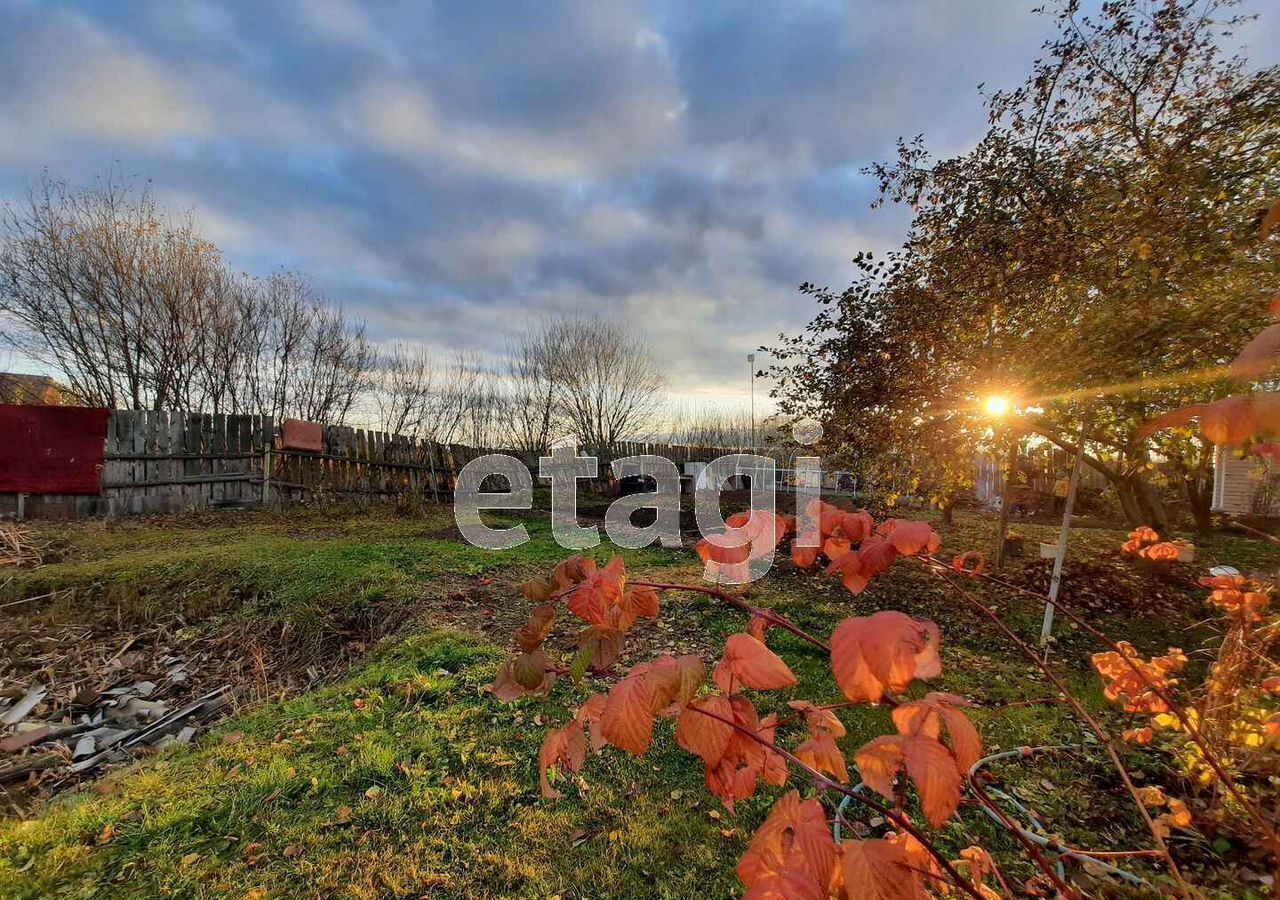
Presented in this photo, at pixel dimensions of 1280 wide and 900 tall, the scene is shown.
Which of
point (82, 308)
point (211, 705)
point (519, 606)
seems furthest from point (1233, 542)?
point (82, 308)

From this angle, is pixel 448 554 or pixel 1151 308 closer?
pixel 1151 308

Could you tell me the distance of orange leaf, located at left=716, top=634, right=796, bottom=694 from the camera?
2.66ft

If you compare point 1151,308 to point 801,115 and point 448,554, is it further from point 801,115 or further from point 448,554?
point 448,554

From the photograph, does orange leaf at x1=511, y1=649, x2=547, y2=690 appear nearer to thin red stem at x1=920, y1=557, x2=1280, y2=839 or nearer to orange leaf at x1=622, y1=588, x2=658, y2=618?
orange leaf at x1=622, y1=588, x2=658, y2=618

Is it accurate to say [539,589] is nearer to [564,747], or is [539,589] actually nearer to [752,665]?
[564,747]

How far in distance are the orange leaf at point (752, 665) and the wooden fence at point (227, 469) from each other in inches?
374

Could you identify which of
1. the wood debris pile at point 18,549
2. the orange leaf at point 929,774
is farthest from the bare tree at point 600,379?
the orange leaf at point 929,774

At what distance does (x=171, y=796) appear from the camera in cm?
210

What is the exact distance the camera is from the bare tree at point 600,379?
12844 mm

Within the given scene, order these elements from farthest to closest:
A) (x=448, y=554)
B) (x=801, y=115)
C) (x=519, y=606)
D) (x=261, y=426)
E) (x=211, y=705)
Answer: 1. (x=261, y=426)
2. (x=448, y=554)
3. (x=801, y=115)
4. (x=519, y=606)
5. (x=211, y=705)

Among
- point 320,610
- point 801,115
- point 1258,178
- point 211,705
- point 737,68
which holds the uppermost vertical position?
point 737,68

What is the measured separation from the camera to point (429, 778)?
2279mm

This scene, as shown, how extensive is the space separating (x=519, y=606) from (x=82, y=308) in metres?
11.0

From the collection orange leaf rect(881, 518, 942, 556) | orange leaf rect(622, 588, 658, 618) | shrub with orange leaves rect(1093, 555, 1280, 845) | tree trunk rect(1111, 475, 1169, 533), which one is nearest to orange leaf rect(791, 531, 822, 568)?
orange leaf rect(881, 518, 942, 556)
